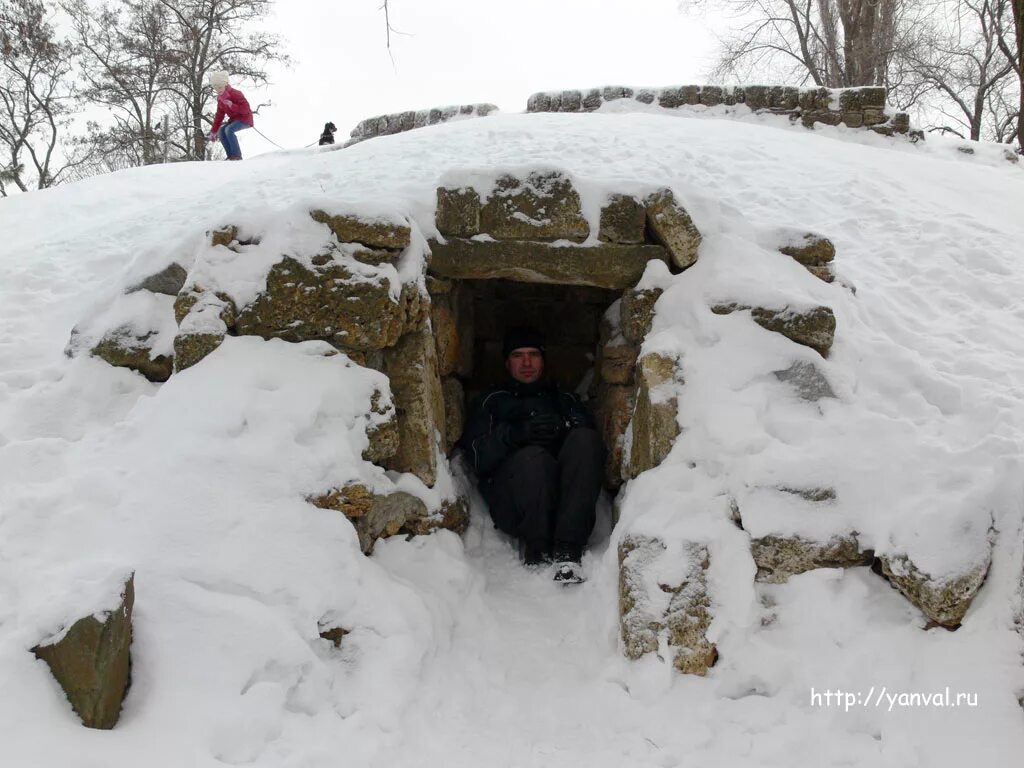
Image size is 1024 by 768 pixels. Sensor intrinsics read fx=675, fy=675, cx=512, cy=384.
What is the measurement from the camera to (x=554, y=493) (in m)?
3.70

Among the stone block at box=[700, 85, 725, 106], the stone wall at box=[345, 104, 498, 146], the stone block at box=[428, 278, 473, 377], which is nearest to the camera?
the stone block at box=[428, 278, 473, 377]

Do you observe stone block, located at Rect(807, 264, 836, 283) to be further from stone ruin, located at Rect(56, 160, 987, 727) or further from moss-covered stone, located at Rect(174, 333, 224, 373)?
moss-covered stone, located at Rect(174, 333, 224, 373)

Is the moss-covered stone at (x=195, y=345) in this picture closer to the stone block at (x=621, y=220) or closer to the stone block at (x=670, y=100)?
the stone block at (x=621, y=220)

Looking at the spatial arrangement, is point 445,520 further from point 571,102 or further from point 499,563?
point 571,102

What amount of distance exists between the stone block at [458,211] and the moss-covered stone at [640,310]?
966 mm

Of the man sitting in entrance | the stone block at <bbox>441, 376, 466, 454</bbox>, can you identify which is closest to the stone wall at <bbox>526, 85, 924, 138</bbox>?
the stone block at <bbox>441, 376, 466, 454</bbox>

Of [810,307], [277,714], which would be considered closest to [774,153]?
[810,307]

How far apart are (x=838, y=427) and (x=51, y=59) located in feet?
61.3

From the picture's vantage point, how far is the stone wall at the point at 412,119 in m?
9.73

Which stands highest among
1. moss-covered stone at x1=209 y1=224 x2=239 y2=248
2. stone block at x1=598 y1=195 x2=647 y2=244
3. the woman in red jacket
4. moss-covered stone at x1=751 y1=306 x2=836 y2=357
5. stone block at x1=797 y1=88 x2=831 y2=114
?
the woman in red jacket

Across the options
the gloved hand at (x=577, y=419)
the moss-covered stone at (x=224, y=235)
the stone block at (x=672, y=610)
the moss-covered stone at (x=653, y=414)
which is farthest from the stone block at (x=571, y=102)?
the stone block at (x=672, y=610)

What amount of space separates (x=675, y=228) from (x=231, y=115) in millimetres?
8781

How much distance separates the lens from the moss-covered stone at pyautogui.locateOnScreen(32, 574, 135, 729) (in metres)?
2.04

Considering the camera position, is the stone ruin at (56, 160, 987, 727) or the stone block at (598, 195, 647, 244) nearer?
the stone ruin at (56, 160, 987, 727)
